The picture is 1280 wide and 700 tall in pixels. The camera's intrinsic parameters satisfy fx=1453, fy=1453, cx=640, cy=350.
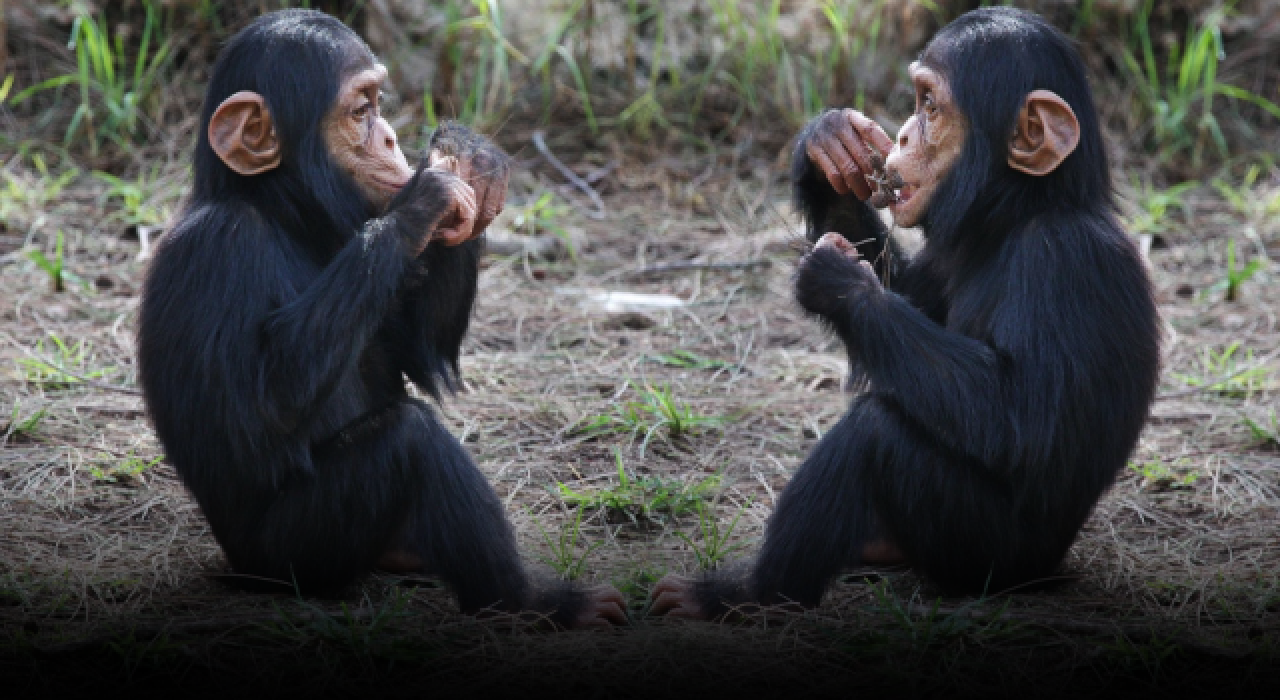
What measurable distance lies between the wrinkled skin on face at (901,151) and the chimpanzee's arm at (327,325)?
4.75 ft

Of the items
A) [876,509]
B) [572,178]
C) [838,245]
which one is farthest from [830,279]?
[572,178]

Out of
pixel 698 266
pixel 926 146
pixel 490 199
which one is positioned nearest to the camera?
pixel 926 146

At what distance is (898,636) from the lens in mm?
3713

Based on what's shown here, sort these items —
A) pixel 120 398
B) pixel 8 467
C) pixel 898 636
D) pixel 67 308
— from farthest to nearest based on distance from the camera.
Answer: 1. pixel 67 308
2. pixel 120 398
3. pixel 8 467
4. pixel 898 636

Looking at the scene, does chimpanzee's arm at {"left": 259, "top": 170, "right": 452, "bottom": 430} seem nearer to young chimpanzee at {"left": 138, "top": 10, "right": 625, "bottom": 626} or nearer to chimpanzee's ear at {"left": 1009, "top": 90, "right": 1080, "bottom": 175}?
young chimpanzee at {"left": 138, "top": 10, "right": 625, "bottom": 626}

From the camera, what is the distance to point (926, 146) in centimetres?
426

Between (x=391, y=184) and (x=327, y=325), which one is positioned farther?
(x=391, y=184)

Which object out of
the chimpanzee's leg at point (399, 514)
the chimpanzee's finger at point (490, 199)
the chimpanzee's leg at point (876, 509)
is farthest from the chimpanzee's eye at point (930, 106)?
the chimpanzee's leg at point (399, 514)

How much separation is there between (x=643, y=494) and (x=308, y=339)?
1.56 m

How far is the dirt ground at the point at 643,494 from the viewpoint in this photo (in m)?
3.63

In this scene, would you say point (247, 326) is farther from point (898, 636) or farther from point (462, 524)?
point (898, 636)

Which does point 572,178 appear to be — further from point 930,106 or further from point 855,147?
point 930,106

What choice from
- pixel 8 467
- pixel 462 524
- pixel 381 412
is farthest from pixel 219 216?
pixel 8 467

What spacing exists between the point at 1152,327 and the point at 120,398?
3.91 m
